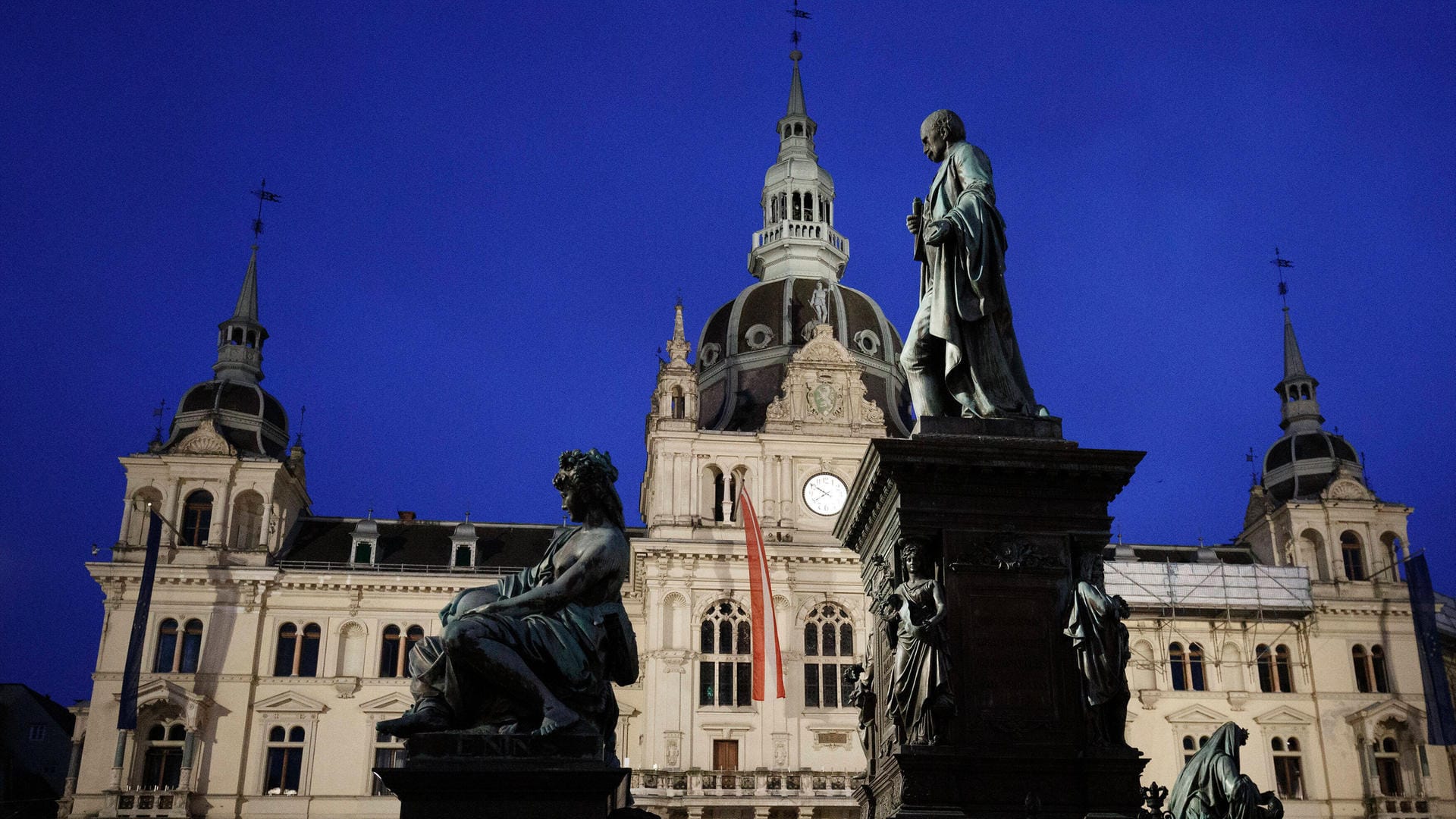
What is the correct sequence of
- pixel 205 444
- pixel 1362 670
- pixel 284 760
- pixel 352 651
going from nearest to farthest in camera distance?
pixel 284 760 → pixel 352 651 → pixel 205 444 → pixel 1362 670

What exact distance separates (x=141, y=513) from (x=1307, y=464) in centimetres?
4356

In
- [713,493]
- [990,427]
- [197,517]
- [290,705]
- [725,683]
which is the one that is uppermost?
[713,493]

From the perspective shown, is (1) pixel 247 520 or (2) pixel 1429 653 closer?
(2) pixel 1429 653

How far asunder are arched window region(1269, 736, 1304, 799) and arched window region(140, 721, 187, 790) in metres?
37.4

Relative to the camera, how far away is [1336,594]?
49406 mm

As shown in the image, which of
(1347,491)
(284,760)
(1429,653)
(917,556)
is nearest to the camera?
(917,556)

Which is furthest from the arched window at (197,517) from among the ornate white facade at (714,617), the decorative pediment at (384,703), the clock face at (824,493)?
the clock face at (824,493)

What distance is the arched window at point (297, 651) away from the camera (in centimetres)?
4638

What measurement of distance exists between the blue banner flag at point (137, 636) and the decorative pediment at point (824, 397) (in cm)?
2053

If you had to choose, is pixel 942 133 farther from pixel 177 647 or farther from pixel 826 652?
pixel 177 647

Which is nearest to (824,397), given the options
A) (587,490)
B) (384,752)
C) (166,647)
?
(384,752)

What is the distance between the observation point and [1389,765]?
157 ft

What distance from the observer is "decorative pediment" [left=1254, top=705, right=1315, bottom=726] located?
48.0 m

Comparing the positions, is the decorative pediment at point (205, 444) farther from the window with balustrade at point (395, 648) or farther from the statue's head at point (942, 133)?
the statue's head at point (942, 133)
